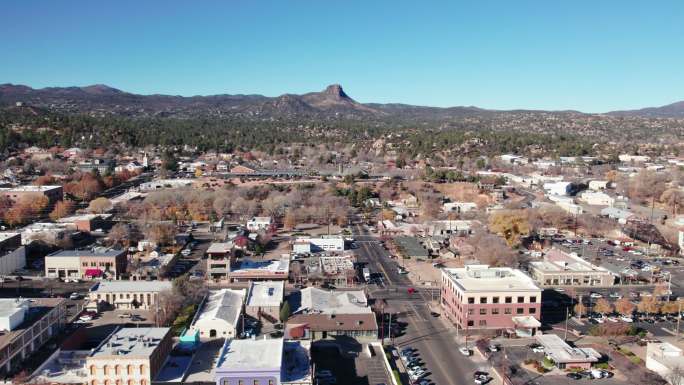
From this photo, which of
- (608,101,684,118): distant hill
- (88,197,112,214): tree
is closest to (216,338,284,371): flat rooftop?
(88,197,112,214): tree

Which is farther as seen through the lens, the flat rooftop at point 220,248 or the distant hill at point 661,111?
the distant hill at point 661,111

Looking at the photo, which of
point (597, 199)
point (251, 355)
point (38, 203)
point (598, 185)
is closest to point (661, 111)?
point (598, 185)

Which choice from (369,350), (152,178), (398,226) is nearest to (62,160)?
(152,178)

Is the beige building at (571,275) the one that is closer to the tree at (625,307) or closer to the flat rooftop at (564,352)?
the tree at (625,307)

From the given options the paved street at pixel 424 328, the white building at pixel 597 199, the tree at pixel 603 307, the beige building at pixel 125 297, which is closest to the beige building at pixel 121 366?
the beige building at pixel 125 297

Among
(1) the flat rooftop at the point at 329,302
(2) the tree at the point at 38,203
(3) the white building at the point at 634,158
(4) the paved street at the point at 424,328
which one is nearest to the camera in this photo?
(4) the paved street at the point at 424,328

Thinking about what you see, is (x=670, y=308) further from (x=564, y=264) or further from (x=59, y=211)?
(x=59, y=211)

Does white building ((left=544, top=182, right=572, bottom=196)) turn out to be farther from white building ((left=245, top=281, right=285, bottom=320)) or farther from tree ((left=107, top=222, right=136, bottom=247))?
tree ((left=107, top=222, right=136, bottom=247))
